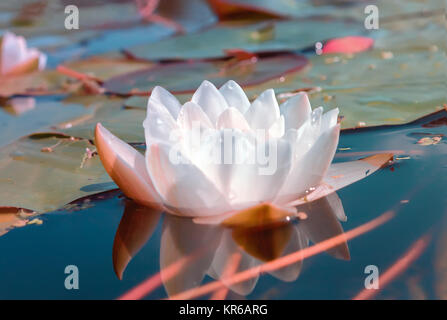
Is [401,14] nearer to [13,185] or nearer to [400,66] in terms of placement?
[400,66]

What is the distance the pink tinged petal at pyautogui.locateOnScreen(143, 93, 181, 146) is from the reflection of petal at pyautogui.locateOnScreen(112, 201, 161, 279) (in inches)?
6.8

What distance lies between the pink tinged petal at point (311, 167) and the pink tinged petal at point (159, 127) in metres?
0.25

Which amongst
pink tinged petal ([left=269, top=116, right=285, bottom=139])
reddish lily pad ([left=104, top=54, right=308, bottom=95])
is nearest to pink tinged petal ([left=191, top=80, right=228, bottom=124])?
pink tinged petal ([left=269, top=116, right=285, bottom=139])

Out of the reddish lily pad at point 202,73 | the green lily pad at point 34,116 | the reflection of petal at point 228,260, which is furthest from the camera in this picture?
the reddish lily pad at point 202,73

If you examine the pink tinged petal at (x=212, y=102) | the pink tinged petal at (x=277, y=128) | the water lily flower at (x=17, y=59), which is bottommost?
the pink tinged petal at (x=277, y=128)

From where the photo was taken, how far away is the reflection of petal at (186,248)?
0.95m

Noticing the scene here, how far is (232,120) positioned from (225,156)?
13 cm

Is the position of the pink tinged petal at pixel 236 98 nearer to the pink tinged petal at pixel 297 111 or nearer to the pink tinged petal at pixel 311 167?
the pink tinged petal at pixel 297 111

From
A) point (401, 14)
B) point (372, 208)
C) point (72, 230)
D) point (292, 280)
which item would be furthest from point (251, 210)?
point (401, 14)

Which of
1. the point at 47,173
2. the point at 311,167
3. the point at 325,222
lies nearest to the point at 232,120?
the point at 311,167

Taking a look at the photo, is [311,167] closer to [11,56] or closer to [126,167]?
[126,167]

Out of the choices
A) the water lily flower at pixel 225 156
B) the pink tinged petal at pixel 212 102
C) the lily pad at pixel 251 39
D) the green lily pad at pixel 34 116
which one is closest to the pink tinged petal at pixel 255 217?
the water lily flower at pixel 225 156

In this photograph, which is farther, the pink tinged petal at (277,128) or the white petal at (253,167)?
the pink tinged petal at (277,128)

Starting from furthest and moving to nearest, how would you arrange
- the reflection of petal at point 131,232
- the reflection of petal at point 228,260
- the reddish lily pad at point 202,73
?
the reddish lily pad at point 202,73 → the reflection of petal at point 131,232 → the reflection of petal at point 228,260
